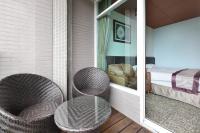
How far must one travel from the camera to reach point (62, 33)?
2596 millimetres

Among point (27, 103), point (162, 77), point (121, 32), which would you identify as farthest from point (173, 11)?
point (27, 103)

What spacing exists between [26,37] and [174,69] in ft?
11.4

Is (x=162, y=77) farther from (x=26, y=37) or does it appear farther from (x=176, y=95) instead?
(x=26, y=37)

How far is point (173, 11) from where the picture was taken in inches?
156

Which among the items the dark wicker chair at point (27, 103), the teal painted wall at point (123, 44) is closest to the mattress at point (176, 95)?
the teal painted wall at point (123, 44)

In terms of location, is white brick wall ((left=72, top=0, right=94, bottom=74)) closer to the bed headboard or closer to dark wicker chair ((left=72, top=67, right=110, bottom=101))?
dark wicker chair ((left=72, top=67, right=110, bottom=101))

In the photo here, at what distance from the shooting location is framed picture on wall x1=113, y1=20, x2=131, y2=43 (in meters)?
2.51

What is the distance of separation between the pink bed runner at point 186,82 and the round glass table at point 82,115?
6.39 ft

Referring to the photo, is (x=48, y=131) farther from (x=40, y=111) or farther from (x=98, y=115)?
(x=98, y=115)

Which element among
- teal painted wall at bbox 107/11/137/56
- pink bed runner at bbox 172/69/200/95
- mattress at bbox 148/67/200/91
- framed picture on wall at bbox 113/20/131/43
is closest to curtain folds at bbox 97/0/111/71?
teal painted wall at bbox 107/11/137/56

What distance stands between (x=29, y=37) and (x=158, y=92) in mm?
3086

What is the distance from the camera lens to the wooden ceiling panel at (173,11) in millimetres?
3251

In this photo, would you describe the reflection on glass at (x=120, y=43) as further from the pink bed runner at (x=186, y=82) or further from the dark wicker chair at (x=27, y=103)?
the dark wicker chair at (x=27, y=103)

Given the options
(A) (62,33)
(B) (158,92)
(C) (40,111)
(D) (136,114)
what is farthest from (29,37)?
(B) (158,92)
